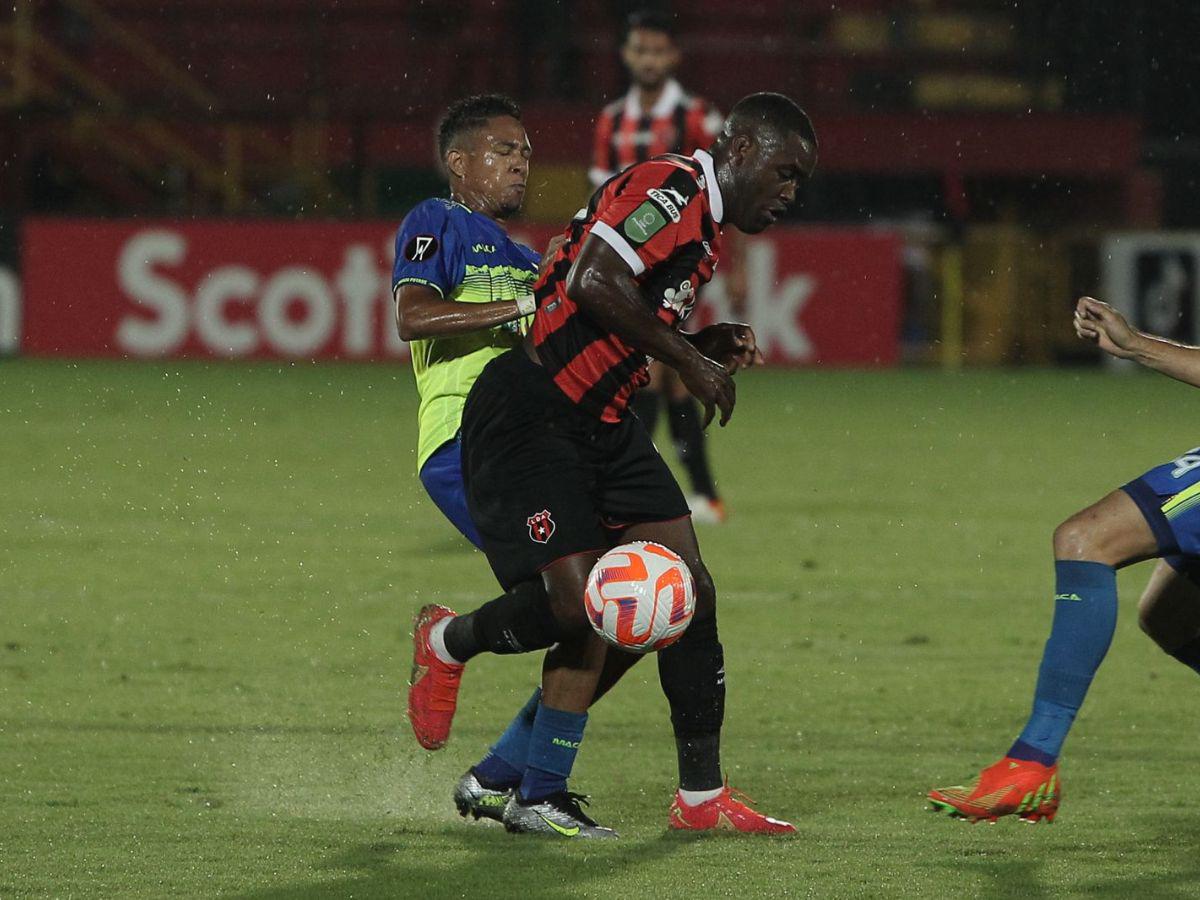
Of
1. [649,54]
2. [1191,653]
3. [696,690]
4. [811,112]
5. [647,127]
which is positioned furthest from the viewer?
[811,112]

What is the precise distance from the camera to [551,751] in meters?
4.95

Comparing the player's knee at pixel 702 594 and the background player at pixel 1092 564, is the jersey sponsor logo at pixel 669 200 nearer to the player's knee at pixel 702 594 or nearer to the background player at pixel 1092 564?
the player's knee at pixel 702 594

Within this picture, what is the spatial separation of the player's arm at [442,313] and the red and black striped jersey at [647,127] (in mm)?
5688

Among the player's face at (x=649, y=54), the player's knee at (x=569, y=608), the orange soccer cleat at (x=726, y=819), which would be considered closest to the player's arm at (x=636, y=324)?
the player's knee at (x=569, y=608)

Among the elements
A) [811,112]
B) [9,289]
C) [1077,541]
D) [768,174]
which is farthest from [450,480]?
[811,112]

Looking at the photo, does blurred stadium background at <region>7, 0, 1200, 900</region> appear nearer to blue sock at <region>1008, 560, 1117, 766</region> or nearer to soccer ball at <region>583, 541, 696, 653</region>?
blue sock at <region>1008, 560, 1117, 766</region>

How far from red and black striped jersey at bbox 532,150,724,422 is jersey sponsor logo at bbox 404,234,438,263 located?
0.48 meters

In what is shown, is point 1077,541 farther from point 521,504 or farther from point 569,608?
point 521,504

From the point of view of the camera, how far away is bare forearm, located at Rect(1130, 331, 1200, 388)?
479 cm

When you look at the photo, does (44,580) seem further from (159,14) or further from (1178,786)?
(159,14)

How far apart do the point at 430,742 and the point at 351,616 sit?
8.91 ft

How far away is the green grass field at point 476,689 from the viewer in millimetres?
4602

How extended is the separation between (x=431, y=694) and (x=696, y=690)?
671 millimetres

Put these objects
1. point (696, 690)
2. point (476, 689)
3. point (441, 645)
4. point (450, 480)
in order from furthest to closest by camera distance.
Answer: point (476, 689), point (450, 480), point (441, 645), point (696, 690)
